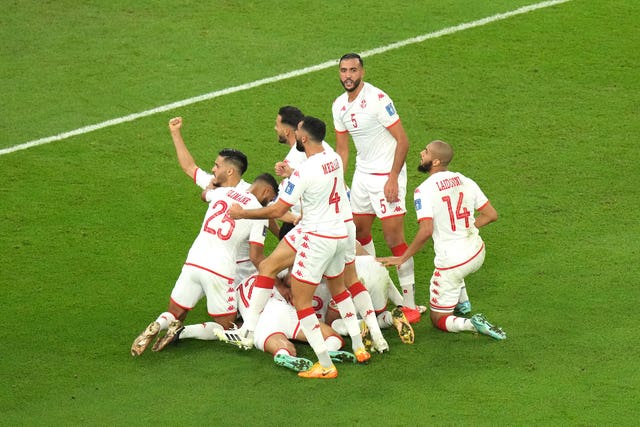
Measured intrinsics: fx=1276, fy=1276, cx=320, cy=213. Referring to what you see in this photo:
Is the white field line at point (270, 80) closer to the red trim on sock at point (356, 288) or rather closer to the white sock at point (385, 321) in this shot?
the white sock at point (385, 321)

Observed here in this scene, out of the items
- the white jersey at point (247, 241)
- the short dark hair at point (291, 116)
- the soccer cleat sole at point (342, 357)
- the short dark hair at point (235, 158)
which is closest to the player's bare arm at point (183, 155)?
the white jersey at point (247, 241)

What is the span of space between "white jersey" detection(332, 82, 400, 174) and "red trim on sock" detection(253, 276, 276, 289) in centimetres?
172

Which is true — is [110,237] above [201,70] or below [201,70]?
below

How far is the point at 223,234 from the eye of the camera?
1109 cm

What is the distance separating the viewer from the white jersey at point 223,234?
11039mm

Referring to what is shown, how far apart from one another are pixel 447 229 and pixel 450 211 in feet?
0.56

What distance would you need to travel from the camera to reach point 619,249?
12.6 metres

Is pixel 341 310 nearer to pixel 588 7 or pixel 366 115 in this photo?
pixel 366 115

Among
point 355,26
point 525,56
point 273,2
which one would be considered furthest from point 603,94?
point 273,2

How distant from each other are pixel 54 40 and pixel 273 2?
317 centimetres

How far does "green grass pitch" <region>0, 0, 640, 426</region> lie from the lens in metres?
9.98

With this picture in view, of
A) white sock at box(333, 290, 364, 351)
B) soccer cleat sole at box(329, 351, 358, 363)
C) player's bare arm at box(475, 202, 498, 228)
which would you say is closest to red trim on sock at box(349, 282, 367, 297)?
white sock at box(333, 290, 364, 351)

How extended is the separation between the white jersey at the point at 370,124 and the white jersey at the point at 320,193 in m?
1.57

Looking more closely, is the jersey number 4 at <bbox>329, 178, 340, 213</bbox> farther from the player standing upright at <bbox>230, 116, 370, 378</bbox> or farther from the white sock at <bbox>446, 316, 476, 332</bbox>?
the white sock at <bbox>446, 316, 476, 332</bbox>
